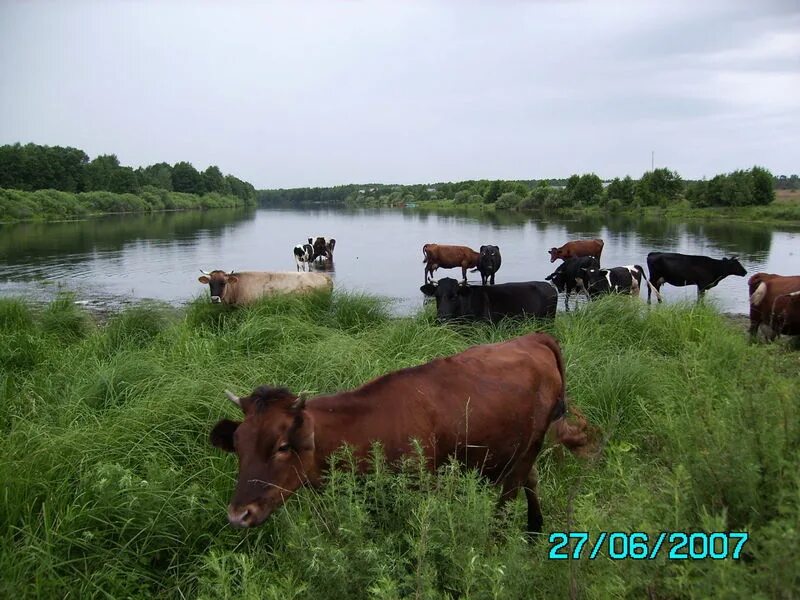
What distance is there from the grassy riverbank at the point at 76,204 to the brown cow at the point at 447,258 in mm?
51532

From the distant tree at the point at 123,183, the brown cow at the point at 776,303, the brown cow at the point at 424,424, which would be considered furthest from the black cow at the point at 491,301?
the distant tree at the point at 123,183

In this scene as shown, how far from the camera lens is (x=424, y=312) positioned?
367 inches

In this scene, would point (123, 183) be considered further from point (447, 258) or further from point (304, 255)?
point (447, 258)

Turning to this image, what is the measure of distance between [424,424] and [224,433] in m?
1.18

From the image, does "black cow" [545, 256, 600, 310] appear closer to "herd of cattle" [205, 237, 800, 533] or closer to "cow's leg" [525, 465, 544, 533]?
"herd of cattle" [205, 237, 800, 533]

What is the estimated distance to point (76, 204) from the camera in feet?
225

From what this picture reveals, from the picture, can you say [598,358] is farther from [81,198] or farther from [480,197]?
[480,197]

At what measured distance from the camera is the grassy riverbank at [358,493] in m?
2.05

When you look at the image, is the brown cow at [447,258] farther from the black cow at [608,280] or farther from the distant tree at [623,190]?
the distant tree at [623,190]

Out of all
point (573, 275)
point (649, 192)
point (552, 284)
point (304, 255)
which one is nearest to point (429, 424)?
point (552, 284)

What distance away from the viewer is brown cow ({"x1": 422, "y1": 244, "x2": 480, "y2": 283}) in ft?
68.5

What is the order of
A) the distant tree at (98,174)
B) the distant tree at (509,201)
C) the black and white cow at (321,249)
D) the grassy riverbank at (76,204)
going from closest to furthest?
the black and white cow at (321,249), the grassy riverbank at (76,204), the distant tree at (509,201), the distant tree at (98,174)

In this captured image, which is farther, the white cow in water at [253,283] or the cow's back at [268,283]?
the cow's back at [268,283]

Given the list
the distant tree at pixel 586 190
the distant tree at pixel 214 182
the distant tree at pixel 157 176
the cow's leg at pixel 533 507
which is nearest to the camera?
the cow's leg at pixel 533 507
